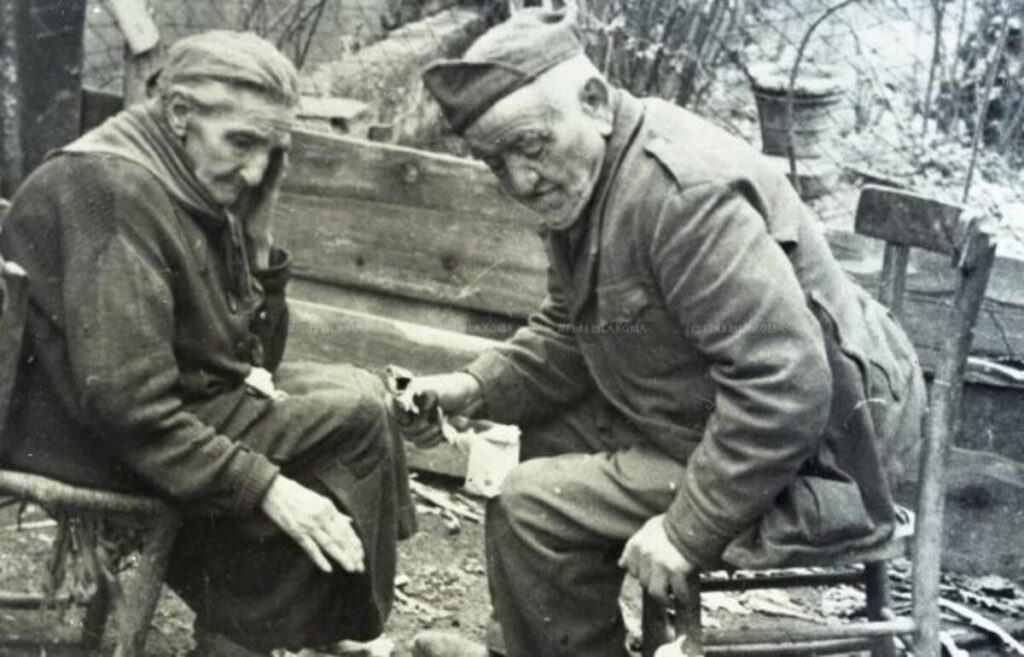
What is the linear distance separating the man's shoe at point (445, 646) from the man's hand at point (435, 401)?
672 millimetres

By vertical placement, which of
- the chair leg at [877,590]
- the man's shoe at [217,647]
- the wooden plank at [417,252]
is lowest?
the man's shoe at [217,647]

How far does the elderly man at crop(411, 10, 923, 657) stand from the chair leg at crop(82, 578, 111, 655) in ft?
3.85

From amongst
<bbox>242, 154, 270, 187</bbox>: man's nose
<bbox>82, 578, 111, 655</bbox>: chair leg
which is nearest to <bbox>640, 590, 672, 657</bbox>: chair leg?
<bbox>242, 154, 270, 187</bbox>: man's nose

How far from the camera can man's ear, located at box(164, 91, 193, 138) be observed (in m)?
3.68

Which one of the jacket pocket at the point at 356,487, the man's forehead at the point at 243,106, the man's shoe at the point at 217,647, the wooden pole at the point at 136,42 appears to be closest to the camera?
the man's forehead at the point at 243,106

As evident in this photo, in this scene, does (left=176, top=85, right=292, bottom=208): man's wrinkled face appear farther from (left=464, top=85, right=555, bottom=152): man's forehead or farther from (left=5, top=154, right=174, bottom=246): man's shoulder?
(left=464, top=85, right=555, bottom=152): man's forehead

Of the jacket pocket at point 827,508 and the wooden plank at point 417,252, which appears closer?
the jacket pocket at point 827,508

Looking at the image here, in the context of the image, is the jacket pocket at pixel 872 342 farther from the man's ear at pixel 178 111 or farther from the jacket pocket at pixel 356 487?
the man's ear at pixel 178 111

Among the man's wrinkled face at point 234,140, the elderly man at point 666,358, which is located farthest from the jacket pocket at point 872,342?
the man's wrinkled face at point 234,140

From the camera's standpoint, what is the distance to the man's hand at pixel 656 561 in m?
3.51

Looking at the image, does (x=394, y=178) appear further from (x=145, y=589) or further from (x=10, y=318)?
(x=10, y=318)

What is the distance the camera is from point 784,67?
804 cm

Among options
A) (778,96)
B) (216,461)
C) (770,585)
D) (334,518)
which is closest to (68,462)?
(216,461)

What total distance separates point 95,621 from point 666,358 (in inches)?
73.5
